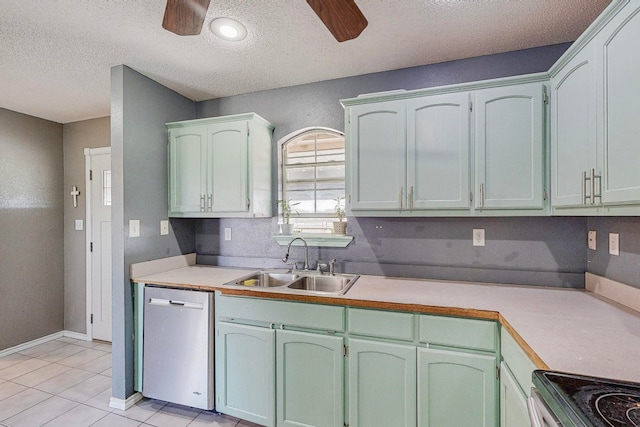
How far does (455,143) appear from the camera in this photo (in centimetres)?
196

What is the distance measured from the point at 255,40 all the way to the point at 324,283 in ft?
5.71

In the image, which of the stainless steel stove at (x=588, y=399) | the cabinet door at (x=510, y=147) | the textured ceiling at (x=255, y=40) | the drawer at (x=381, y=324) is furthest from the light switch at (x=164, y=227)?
the stainless steel stove at (x=588, y=399)

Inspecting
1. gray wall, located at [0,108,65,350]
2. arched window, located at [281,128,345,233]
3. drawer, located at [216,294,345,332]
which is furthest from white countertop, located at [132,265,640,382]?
gray wall, located at [0,108,65,350]

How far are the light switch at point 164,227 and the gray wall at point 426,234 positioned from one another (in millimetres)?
445

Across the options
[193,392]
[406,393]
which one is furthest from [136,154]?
[406,393]

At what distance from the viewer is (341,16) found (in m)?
1.39

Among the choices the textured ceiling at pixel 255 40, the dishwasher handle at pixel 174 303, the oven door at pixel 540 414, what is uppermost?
the textured ceiling at pixel 255 40

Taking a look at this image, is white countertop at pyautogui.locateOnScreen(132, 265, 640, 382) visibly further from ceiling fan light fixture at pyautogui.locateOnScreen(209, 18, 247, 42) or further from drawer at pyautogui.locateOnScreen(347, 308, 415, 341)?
ceiling fan light fixture at pyautogui.locateOnScreen(209, 18, 247, 42)

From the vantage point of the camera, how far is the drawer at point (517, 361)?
120 cm

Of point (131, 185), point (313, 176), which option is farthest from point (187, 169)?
point (313, 176)

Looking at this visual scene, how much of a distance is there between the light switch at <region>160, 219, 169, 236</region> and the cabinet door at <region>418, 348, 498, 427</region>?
2.18m

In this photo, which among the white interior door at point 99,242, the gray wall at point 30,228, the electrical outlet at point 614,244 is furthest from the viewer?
the white interior door at point 99,242

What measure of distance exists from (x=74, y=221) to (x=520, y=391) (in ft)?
14.1

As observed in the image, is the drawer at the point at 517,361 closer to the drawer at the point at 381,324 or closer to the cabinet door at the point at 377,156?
the drawer at the point at 381,324
